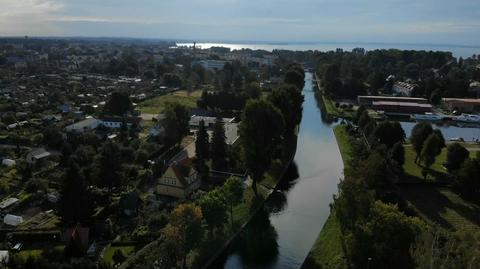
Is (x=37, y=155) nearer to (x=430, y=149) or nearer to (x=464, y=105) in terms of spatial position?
(x=430, y=149)

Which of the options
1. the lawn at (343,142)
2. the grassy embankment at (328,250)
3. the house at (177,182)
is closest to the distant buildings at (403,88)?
the lawn at (343,142)

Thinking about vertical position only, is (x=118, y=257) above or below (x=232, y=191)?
below

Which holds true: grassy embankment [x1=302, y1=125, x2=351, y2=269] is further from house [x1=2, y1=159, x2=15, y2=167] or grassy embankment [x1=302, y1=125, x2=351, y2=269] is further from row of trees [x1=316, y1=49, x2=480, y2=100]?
row of trees [x1=316, y1=49, x2=480, y2=100]

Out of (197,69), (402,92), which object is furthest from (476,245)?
(197,69)

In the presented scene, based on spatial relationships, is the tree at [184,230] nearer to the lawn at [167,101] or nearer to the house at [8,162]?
the house at [8,162]

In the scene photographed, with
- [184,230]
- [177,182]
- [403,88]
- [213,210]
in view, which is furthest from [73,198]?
[403,88]

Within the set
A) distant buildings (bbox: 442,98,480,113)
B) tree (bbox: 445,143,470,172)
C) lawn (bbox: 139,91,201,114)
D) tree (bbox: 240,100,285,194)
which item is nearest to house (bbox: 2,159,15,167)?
tree (bbox: 240,100,285,194)
